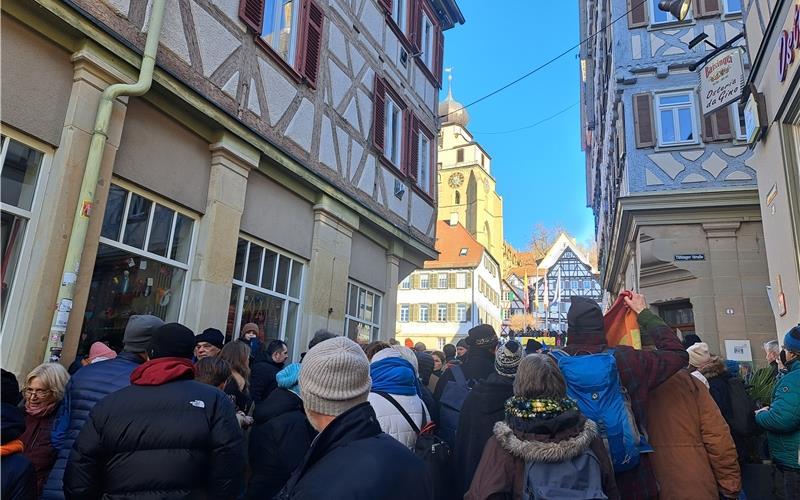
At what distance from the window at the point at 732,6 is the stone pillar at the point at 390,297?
9.45 meters

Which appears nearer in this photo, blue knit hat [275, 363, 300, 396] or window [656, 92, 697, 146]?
blue knit hat [275, 363, 300, 396]

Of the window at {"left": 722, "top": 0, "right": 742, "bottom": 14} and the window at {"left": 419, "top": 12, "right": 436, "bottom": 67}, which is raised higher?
the window at {"left": 722, "top": 0, "right": 742, "bottom": 14}

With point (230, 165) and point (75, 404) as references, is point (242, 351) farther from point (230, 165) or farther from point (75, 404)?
point (230, 165)

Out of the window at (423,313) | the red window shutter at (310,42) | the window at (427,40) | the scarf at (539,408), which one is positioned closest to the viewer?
the scarf at (539,408)

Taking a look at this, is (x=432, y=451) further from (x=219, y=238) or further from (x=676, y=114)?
(x=676, y=114)

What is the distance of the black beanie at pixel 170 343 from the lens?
9.52ft

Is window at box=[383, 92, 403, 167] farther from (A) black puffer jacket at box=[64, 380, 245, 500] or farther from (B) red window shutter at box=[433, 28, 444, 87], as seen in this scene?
(A) black puffer jacket at box=[64, 380, 245, 500]

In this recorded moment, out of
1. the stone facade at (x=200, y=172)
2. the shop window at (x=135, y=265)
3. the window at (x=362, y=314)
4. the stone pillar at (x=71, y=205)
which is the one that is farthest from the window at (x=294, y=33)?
the window at (x=362, y=314)

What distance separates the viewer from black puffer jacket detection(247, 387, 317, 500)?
3207mm

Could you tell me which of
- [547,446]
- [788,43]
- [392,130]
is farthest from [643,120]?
[547,446]

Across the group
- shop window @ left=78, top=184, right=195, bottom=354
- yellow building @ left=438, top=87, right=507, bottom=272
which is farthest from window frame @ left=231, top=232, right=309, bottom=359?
yellow building @ left=438, top=87, right=507, bottom=272

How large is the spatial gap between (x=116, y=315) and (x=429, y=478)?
4882mm

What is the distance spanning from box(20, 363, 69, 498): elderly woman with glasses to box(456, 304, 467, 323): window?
159 feet

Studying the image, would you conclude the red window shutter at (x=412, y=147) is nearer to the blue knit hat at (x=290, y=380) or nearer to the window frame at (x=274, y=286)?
Result: the window frame at (x=274, y=286)
